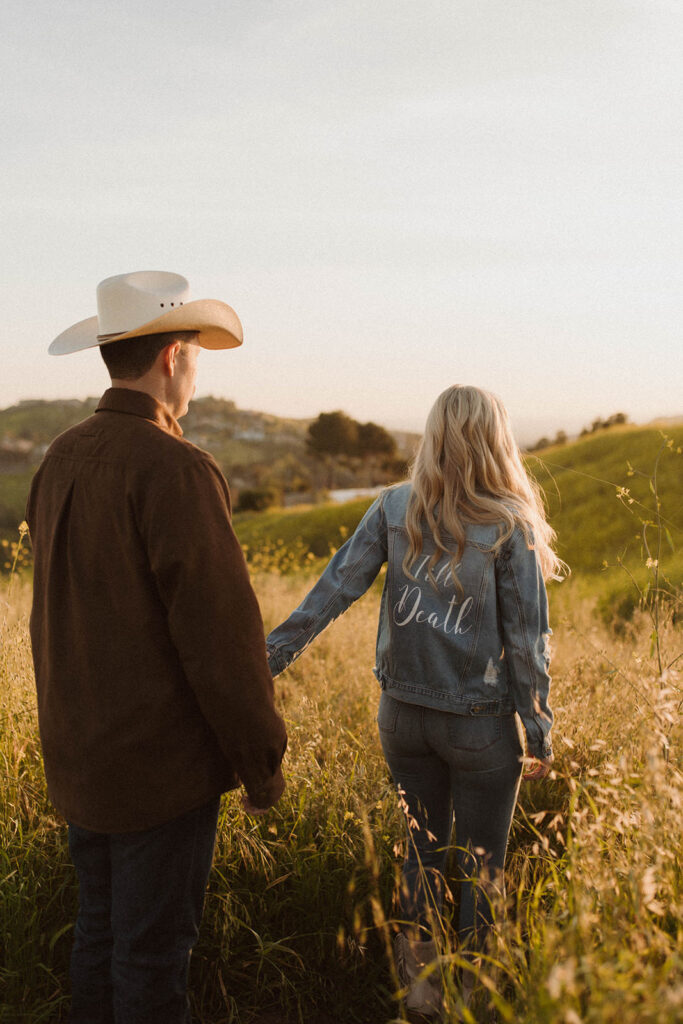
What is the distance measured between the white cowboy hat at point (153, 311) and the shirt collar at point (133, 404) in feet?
0.54

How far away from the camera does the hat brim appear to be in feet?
7.07

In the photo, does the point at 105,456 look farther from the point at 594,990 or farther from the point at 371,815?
the point at 371,815

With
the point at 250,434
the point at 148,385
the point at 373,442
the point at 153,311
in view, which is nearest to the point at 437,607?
the point at 148,385

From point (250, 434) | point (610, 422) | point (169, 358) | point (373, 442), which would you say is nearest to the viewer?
point (169, 358)

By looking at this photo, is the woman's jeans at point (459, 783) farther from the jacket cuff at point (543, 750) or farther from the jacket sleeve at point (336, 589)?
the jacket sleeve at point (336, 589)

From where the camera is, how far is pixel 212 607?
1.95 meters

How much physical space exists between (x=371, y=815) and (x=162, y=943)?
1428mm

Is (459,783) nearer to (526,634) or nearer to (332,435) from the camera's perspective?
(526,634)

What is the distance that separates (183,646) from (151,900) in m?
0.77

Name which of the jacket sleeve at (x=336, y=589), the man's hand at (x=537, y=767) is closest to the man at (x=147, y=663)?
the jacket sleeve at (x=336, y=589)

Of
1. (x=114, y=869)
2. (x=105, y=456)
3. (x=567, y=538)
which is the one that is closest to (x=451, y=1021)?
(x=114, y=869)

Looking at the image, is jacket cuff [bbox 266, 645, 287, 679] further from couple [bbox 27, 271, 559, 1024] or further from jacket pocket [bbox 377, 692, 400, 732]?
jacket pocket [bbox 377, 692, 400, 732]

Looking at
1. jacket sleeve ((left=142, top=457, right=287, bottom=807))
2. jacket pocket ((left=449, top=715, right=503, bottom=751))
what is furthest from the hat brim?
jacket pocket ((left=449, top=715, right=503, bottom=751))

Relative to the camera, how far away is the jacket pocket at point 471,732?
8.42 ft
